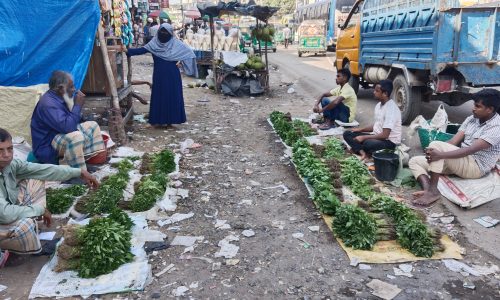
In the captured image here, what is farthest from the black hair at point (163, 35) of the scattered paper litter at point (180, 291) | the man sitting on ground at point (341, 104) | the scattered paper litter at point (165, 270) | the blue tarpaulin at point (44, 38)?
the scattered paper litter at point (180, 291)

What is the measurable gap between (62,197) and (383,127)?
3.84 meters

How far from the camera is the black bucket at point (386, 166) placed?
4.98 metres

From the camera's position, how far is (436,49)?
21.6 feet

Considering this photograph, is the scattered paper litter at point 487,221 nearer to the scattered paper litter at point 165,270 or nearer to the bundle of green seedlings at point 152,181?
the scattered paper litter at point 165,270

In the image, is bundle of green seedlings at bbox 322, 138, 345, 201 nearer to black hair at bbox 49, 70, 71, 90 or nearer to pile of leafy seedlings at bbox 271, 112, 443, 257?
pile of leafy seedlings at bbox 271, 112, 443, 257

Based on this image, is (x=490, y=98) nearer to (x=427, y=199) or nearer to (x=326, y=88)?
(x=427, y=199)

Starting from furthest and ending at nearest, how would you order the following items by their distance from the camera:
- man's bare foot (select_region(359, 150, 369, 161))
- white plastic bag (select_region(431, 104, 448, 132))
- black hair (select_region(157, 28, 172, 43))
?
1. black hair (select_region(157, 28, 172, 43))
2. man's bare foot (select_region(359, 150, 369, 161))
3. white plastic bag (select_region(431, 104, 448, 132))

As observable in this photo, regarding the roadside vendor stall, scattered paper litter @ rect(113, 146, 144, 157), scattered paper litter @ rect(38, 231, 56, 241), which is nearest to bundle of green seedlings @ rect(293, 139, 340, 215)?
scattered paper litter @ rect(113, 146, 144, 157)

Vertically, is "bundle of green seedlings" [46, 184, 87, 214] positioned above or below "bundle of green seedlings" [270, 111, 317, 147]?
below

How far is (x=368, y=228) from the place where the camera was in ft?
11.9

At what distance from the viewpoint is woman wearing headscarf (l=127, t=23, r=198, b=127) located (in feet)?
24.1

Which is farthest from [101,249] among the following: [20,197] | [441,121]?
[441,121]

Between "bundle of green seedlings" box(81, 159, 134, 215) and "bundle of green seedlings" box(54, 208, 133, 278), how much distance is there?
72 cm

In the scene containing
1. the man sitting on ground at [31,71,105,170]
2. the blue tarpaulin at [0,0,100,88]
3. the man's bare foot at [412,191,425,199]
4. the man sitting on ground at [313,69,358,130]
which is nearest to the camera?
the man's bare foot at [412,191,425,199]
